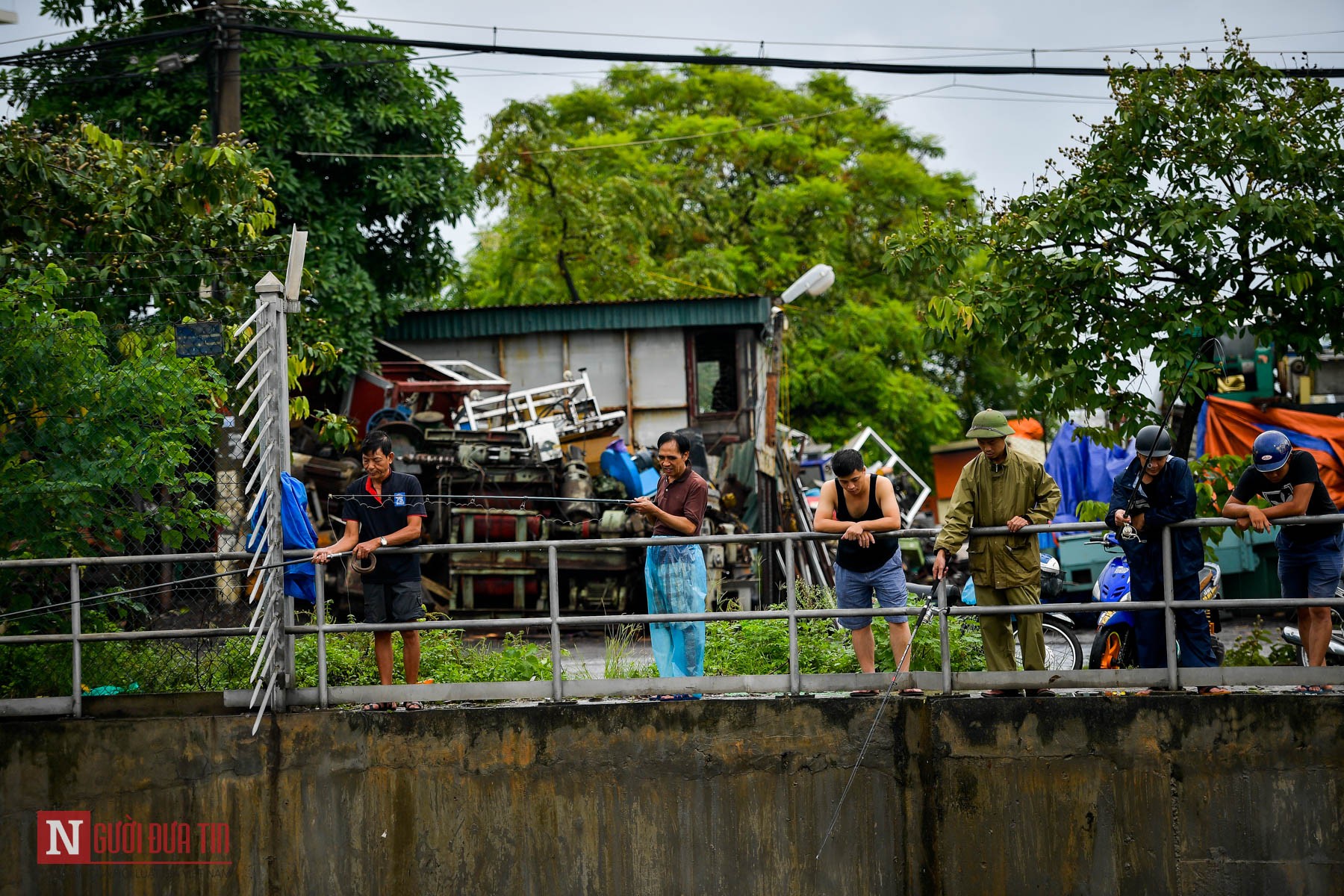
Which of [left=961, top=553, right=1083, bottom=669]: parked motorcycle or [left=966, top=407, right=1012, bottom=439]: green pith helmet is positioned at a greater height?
[left=966, top=407, right=1012, bottom=439]: green pith helmet

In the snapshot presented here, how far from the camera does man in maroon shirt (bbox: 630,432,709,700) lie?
8.50m

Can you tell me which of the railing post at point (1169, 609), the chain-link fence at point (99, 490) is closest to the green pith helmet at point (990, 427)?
the railing post at point (1169, 609)

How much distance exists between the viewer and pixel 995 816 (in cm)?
777

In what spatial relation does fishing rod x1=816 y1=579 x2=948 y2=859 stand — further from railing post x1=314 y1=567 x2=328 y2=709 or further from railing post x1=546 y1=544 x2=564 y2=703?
railing post x1=314 y1=567 x2=328 y2=709

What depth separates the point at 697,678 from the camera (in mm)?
8172

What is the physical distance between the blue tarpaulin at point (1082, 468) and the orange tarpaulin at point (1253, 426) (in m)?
1.56

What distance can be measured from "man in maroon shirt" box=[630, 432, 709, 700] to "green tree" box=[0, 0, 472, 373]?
9328mm

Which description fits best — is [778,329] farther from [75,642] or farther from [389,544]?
[75,642]

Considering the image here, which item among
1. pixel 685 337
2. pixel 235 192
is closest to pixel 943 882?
pixel 235 192

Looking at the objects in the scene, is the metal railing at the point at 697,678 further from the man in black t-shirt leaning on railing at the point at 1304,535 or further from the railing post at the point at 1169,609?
the man in black t-shirt leaning on railing at the point at 1304,535

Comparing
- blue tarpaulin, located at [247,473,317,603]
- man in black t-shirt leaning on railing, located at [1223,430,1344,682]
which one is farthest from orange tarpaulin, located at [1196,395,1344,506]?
blue tarpaulin, located at [247,473,317,603]

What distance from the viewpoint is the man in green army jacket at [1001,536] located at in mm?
8023

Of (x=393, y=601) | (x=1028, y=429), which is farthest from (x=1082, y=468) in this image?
(x=393, y=601)

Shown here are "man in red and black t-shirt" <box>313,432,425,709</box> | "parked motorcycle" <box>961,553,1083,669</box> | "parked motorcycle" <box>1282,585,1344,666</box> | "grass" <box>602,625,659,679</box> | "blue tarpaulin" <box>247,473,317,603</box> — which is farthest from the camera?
"parked motorcycle" <box>961,553,1083,669</box>
